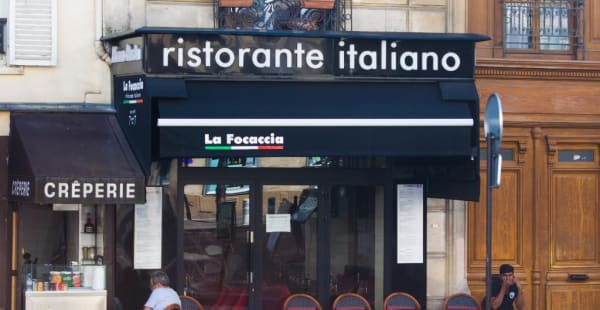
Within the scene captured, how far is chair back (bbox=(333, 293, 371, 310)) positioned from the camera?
14.8m

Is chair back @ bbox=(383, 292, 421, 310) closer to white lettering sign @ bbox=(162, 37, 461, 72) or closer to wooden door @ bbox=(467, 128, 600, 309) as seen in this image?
wooden door @ bbox=(467, 128, 600, 309)

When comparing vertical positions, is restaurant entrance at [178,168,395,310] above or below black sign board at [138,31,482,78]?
below

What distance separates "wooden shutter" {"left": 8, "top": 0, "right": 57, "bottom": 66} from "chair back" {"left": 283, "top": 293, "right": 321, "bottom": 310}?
13.8 ft

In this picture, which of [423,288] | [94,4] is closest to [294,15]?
[94,4]

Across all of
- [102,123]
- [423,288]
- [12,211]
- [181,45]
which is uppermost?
[181,45]

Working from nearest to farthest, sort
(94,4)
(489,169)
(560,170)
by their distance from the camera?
(489,169) → (94,4) → (560,170)

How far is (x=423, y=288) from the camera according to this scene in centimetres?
1512

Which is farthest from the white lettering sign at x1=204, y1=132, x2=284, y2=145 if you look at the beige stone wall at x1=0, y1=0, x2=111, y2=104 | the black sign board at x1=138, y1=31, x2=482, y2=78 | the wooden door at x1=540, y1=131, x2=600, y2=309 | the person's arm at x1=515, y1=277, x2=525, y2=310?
the wooden door at x1=540, y1=131, x2=600, y2=309

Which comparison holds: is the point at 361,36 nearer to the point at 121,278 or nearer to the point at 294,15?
the point at 294,15

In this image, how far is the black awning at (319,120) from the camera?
1352 centimetres

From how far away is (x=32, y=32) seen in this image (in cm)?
1427

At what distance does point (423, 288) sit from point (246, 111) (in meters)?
3.48

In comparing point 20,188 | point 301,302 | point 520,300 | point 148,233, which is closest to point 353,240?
point 301,302

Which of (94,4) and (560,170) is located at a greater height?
(94,4)
